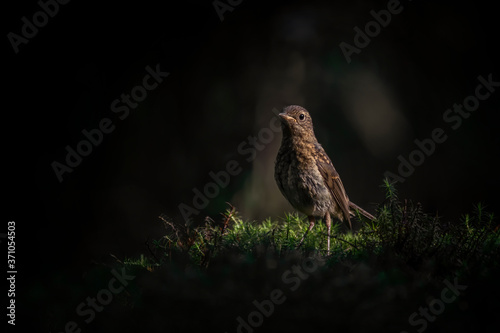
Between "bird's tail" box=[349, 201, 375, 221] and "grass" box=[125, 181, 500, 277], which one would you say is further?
"bird's tail" box=[349, 201, 375, 221]

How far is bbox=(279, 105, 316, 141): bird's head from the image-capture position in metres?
3.84

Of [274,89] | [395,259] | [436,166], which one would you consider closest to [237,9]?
[274,89]

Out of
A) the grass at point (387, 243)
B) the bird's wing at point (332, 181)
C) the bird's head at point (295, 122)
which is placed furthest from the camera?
the bird's wing at point (332, 181)

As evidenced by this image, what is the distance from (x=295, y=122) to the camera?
12.7ft

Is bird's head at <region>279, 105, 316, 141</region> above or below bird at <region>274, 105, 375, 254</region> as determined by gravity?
above

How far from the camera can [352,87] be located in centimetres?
565

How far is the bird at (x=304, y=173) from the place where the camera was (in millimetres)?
3857

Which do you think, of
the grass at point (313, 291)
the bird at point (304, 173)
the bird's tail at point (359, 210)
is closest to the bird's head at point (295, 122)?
the bird at point (304, 173)

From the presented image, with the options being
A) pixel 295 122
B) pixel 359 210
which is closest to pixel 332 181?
pixel 359 210

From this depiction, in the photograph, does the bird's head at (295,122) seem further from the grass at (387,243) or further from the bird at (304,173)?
the grass at (387,243)

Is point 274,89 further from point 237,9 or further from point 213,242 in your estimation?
point 213,242

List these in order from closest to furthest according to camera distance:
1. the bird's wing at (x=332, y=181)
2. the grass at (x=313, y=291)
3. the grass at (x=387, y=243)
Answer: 1. the grass at (x=313, y=291)
2. the grass at (x=387, y=243)
3. the bird's wing at (x=332, y=181)

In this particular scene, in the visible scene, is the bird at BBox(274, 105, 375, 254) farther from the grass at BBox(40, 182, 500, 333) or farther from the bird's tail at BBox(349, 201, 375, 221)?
the grass at BBox(40, 182, 500, 333)

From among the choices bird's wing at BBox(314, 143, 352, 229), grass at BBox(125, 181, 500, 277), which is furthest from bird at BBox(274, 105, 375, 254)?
grass at BBox(125, 181, 500, 277)
